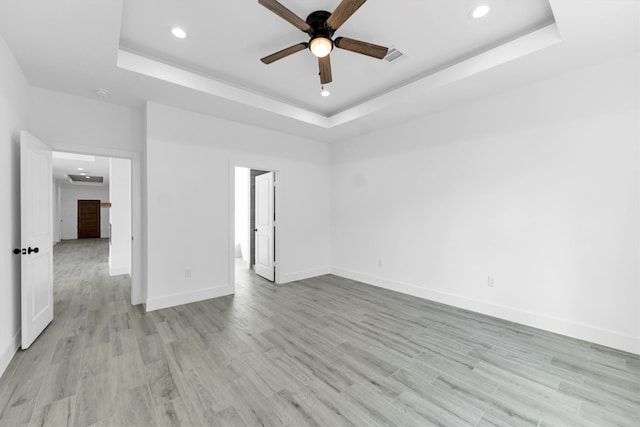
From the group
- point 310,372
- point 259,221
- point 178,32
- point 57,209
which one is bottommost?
point 310,372

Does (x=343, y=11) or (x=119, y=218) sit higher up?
(x=343, y=11)

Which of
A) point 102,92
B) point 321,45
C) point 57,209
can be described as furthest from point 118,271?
point 57,209

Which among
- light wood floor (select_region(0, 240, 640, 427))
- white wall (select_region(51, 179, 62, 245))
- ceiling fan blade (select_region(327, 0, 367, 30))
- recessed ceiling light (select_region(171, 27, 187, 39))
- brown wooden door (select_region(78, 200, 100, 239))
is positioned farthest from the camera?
brown wooden door (select_region(78, 200, 100, 239))

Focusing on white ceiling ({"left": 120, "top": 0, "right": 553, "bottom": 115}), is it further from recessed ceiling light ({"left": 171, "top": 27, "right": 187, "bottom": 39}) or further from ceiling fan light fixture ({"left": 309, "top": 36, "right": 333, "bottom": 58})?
ceiling fan light fixture ({"left": 309, "top": 36, "right": 333, "bottom": 58})

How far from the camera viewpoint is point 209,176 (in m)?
4.10

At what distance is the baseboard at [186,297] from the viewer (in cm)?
359

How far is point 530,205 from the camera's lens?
10.3 ft

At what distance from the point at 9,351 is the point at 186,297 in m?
1.72

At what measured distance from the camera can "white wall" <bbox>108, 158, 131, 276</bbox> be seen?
18.8ft

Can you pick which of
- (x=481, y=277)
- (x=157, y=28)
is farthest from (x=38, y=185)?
(x=481, y=277)

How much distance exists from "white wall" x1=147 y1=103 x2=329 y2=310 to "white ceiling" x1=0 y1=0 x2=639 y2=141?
415 mm

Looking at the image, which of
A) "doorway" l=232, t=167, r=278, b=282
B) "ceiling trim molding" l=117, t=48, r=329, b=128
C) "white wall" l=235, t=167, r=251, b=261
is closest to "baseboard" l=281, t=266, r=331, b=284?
"doorway" l=232, t=167, r=278, b=282

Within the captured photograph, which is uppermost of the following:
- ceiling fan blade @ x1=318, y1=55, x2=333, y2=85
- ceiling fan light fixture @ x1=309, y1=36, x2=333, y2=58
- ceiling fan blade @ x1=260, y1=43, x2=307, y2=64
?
ceiling fan blade @ x1=260, y1=43, x2=307, y2=64

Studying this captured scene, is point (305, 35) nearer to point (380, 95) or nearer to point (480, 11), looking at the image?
point (480, 11)
